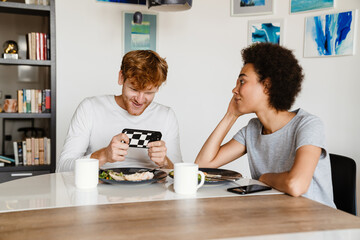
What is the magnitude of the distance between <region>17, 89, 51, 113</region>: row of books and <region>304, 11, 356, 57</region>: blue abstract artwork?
2.26 meters

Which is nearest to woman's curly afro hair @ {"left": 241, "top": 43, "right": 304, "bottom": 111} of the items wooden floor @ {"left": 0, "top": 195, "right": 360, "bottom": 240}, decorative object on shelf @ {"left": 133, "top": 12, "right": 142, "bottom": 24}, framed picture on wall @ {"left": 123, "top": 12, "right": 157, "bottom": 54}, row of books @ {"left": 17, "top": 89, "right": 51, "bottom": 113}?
wooden floor @ {"left": 0, "top": 195, "right": 360, "bottom": 240}

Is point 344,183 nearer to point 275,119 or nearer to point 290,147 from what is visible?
point 290,147

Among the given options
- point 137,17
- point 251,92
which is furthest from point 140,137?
point 137,17

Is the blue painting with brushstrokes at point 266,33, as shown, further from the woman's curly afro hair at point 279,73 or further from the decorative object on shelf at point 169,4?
the woman's curly afro hair at point 279,73

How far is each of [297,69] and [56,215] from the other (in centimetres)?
127

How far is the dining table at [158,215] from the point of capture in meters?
0.95

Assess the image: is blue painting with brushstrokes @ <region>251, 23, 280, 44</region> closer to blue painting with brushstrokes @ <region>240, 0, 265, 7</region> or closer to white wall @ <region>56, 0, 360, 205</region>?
white wall @ <region>56, 0, 360, 205</region>

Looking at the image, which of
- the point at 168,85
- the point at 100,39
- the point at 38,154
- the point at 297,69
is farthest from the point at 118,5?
the point at 297,69

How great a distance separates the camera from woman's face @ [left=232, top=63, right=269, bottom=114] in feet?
5.88

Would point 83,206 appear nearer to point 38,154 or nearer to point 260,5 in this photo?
point 38,154

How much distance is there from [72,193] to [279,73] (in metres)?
1.05

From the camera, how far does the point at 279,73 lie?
1.75 meters

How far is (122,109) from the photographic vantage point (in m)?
2.17

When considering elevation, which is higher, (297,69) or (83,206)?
(297,69)
